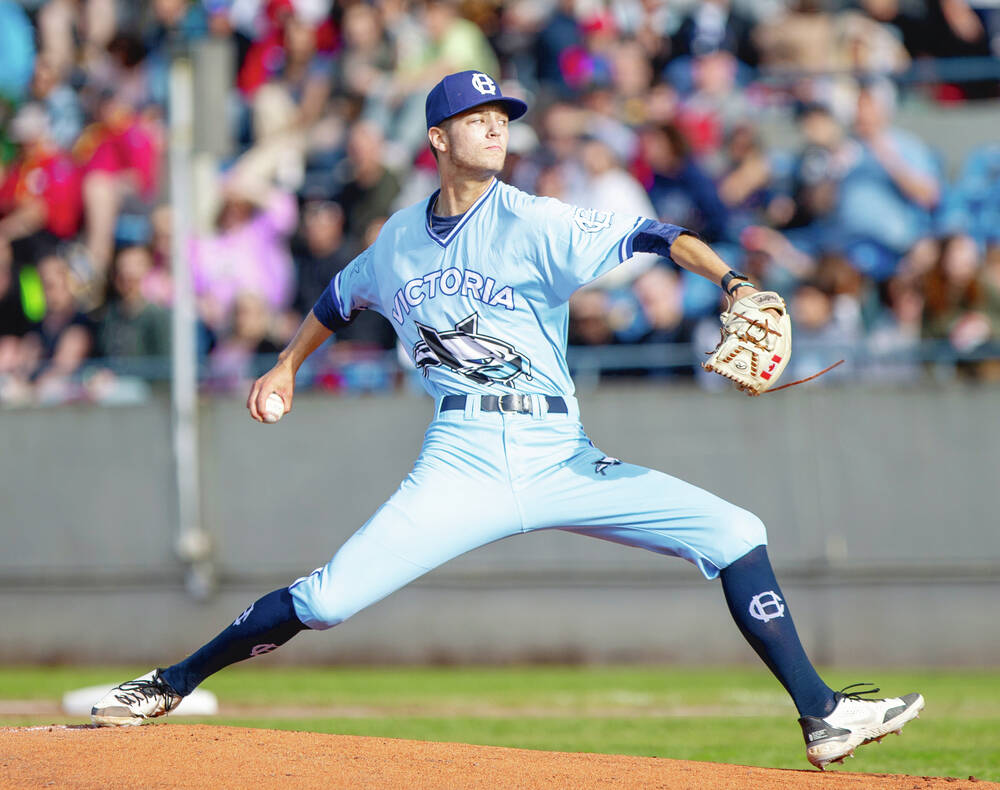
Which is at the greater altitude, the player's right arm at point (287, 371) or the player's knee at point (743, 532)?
the player's right arm at point (287, 371)

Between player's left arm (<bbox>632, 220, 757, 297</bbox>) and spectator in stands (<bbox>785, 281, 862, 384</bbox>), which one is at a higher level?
spectator in stands (<bbox>785, 281, 862, 384</bbox>)

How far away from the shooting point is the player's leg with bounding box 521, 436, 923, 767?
481 cm

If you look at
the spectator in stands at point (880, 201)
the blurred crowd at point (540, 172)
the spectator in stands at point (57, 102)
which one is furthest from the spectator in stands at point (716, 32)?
the spectator in stands at point (57, 102)

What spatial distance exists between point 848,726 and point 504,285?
199 cm

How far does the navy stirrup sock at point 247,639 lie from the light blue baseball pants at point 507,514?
0.30 feet

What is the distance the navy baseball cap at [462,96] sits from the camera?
5.18 metres

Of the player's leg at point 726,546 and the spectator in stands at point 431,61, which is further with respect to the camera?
the spectator in stands at point 431,61

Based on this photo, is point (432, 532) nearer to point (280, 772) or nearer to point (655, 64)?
point (280, 772)

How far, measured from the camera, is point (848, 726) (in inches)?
188

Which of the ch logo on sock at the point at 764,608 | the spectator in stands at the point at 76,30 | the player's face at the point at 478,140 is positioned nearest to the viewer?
the ch logo on sock at the point at 764,608

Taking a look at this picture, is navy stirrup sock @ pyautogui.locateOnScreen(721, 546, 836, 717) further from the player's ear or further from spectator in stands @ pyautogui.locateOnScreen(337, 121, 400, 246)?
spectator in stands @ pyautogui.locateOnScreen(337, 121, 400, 246)

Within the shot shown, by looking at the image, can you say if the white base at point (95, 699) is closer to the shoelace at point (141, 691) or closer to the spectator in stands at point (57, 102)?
the shoelace at point (141, 691)

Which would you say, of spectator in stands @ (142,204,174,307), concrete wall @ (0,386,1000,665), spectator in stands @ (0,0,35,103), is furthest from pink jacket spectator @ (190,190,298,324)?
spectator in stands @ (0,0,35,103)

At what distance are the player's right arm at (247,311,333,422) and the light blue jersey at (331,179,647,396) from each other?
559 millimetres
